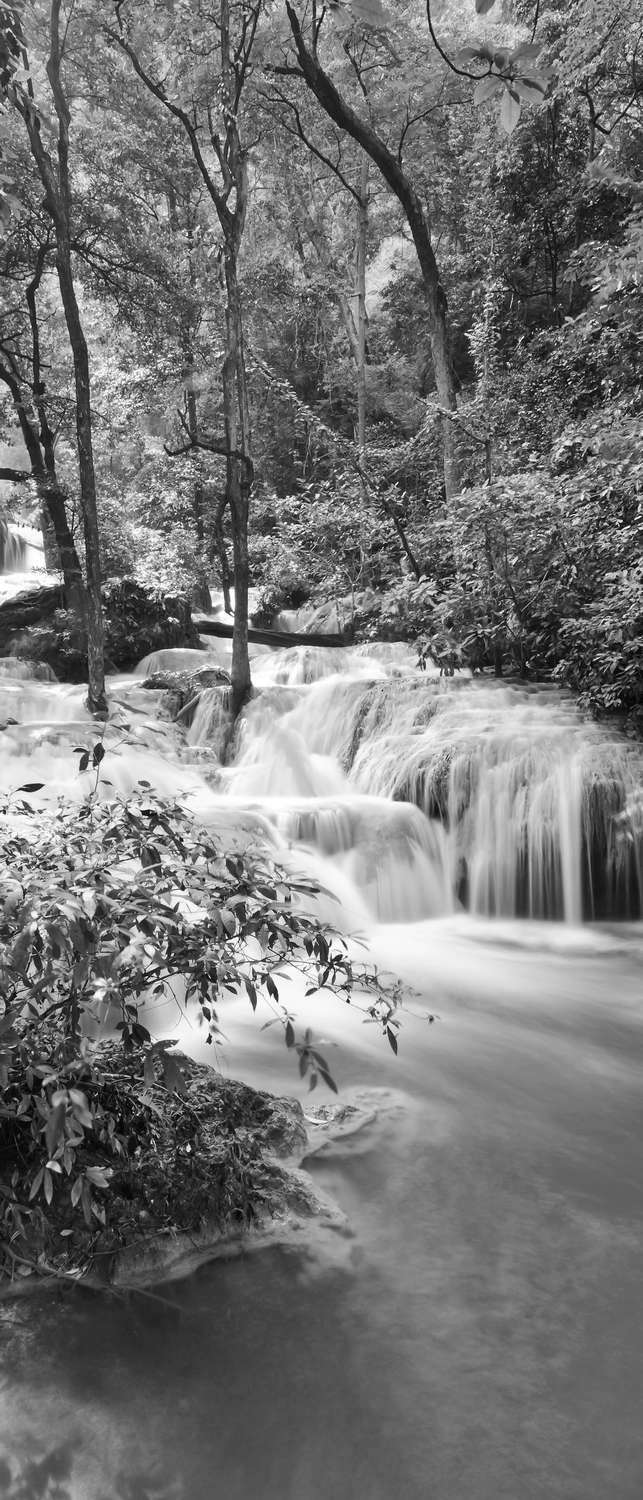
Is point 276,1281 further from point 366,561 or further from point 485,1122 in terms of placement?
point 366,561

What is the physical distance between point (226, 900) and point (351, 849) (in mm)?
5244

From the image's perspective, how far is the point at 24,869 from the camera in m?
2.34

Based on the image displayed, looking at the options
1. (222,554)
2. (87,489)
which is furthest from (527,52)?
(222,554)

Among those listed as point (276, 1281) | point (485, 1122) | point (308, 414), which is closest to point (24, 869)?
point (276, 1281)

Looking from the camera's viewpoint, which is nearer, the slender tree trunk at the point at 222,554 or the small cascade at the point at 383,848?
the small cascade at the point at 383,848

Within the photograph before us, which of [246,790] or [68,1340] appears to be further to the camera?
[246,790]

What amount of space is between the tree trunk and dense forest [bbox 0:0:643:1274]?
67 millimetres

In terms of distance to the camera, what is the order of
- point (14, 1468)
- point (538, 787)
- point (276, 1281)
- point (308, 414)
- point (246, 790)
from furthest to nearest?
point (308, 414) → point (246, 790) → point (538, 787) → point (276, 1281) → point (14, 1468)

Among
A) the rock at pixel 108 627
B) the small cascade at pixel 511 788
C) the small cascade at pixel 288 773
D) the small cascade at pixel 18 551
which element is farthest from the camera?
the small cascade at pixel 18 551

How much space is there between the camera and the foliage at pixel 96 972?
1.88 metres

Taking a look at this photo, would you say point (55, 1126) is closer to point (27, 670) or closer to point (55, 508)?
point (27, 670)

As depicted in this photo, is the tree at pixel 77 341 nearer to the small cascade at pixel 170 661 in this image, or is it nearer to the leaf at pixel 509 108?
the small cascade at pixel 170 661

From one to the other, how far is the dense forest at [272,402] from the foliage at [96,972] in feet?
0.04

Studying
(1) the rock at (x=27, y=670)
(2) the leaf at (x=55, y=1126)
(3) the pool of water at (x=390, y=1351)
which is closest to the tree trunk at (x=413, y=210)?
(1) the rock at (x=27, y=670)
